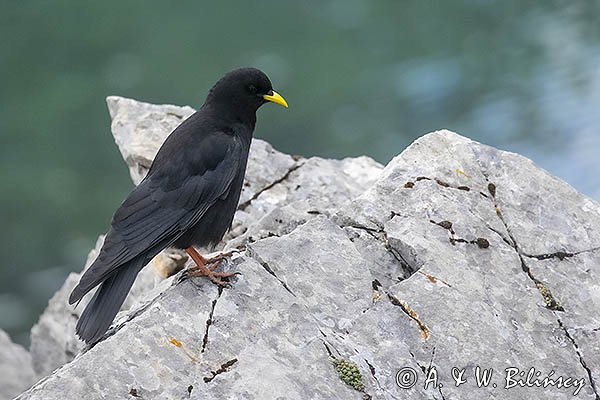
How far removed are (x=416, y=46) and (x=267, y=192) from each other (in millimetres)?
12129

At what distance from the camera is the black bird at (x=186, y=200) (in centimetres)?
612

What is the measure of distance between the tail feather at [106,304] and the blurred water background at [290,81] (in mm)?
8859

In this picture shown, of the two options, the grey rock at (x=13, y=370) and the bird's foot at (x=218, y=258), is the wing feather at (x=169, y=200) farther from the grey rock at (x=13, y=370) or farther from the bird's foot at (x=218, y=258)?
the grey rock at (x=13, y=370)

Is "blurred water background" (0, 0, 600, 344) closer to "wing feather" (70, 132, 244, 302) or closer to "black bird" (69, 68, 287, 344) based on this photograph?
"black bird" (69, 68, 287, 344)

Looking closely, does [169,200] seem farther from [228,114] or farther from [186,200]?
[228,114]

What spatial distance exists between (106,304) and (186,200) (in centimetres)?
93

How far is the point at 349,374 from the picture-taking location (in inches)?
217

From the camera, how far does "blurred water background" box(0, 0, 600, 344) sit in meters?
16.3

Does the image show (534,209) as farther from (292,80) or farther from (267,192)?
(292,80)

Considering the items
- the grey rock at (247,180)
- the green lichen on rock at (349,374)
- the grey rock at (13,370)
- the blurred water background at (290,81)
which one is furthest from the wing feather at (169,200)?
the blurred water background at (290,81)

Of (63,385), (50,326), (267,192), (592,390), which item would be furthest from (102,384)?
(50,326)

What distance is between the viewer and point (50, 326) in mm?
9648

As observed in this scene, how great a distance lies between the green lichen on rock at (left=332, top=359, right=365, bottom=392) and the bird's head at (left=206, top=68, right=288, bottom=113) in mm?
2272

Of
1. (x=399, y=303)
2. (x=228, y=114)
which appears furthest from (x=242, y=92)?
(x=399, y=303)
